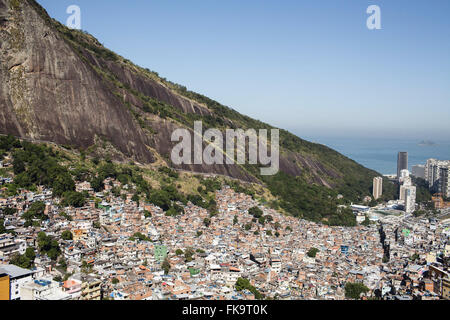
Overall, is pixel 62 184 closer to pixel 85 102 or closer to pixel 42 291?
pixel 85 102

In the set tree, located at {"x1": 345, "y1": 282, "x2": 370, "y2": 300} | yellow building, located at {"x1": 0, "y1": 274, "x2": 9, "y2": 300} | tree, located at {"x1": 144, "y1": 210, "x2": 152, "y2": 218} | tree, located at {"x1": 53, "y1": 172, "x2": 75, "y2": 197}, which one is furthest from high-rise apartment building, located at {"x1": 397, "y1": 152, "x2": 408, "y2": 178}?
yellow building, located at {"x1": 0, "y1": 274, "x2": 9, "y2": 300}

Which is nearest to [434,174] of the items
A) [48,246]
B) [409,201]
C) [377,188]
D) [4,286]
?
[377,188]

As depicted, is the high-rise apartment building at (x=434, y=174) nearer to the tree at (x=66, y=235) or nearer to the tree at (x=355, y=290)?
the tree at (x=355, y=290)

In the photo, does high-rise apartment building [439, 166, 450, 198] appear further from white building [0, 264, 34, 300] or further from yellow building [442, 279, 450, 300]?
white building [0, 264, 34, 300]

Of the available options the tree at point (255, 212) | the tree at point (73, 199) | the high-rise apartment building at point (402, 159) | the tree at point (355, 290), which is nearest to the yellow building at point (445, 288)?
the tree at point (355, 290)

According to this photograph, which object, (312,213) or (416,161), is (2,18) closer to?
(312,213)
